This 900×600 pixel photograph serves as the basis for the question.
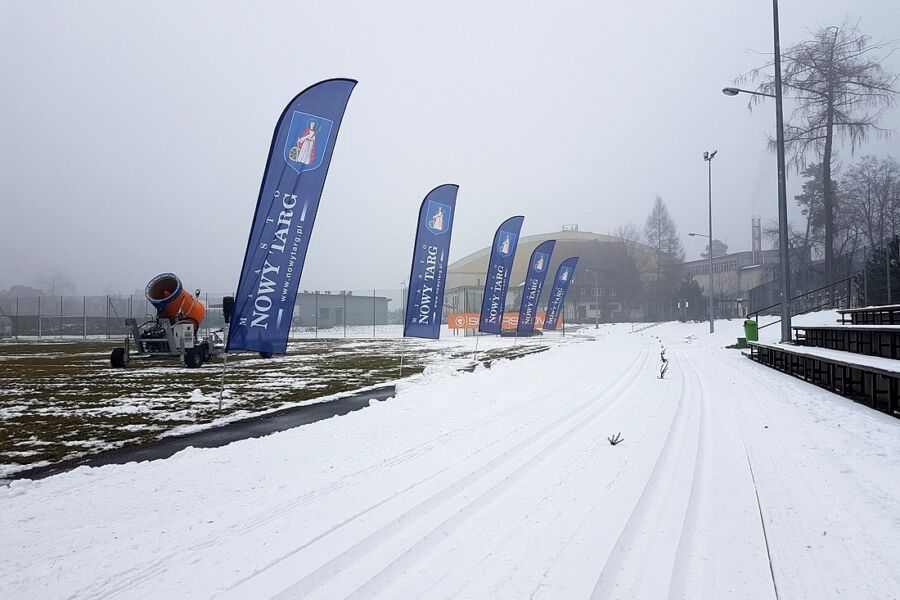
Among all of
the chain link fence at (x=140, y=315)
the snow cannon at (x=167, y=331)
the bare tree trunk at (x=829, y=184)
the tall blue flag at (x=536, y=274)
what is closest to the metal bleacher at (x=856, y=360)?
the bare tree trunk at (x=829, y=184)

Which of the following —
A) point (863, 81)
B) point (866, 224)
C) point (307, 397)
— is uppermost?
point (863, 81)

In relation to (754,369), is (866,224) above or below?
above

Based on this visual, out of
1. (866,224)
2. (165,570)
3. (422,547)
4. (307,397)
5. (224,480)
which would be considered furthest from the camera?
(866,224)

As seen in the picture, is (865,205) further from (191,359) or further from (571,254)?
(571,254)

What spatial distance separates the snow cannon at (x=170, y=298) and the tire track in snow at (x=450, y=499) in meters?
14.5

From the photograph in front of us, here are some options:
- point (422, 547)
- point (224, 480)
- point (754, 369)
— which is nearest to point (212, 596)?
point (422, 547)

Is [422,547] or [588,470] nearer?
[422,547]

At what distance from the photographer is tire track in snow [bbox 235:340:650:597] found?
284cm

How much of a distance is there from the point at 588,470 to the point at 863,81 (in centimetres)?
2714

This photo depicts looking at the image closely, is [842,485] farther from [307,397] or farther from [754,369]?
[754,369]

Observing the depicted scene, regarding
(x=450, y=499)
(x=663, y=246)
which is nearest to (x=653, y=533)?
(x=450, y=499)

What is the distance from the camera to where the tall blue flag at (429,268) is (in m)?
14.6

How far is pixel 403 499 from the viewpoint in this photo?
3.97m

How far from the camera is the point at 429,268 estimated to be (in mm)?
14789
